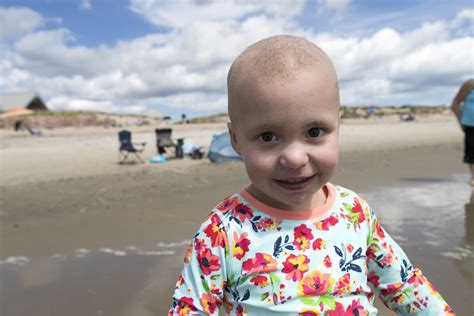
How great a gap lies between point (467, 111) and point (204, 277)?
5.85 m

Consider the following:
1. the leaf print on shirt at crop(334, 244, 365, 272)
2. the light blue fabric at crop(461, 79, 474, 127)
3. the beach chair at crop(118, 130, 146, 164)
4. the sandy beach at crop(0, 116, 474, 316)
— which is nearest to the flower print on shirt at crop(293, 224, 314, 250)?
the leaf print on shirt at crop(334, 244, 365, 272)

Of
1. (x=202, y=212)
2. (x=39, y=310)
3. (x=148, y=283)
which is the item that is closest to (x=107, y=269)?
(x=148, y=283)

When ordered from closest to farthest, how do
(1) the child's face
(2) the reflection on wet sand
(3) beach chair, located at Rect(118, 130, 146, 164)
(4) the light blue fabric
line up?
(1) the child's face < (2) the reflection on wet sand < (4) the light blue fabric < (3) beach chair, located at Rect(118, 130, 146, 164)

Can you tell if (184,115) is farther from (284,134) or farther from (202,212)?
(284,134)

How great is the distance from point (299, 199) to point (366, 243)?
1.16 feet

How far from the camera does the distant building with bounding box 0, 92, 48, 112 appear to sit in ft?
167

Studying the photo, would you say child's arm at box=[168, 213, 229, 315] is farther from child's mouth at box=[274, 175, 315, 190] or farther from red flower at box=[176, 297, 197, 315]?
child's mouth at box=[274, 175, 315, 190]

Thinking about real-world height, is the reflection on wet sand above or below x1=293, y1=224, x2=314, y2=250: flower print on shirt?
below

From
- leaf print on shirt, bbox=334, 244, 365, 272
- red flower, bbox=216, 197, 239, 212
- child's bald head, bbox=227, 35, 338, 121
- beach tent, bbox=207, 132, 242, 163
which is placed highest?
child's bald head, bbox=227, 35, 338, 121

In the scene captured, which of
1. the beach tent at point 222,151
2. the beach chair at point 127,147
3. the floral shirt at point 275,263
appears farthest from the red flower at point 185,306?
the beach chair at point 127,147

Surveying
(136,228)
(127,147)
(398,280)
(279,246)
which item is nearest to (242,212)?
(279,246)

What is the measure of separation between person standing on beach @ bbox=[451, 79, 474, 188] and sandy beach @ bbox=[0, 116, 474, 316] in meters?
0.59

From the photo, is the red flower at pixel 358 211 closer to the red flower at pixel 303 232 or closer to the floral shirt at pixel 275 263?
the floral shirt at pixel 275 263

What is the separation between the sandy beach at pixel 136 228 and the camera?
2871 millimetres
